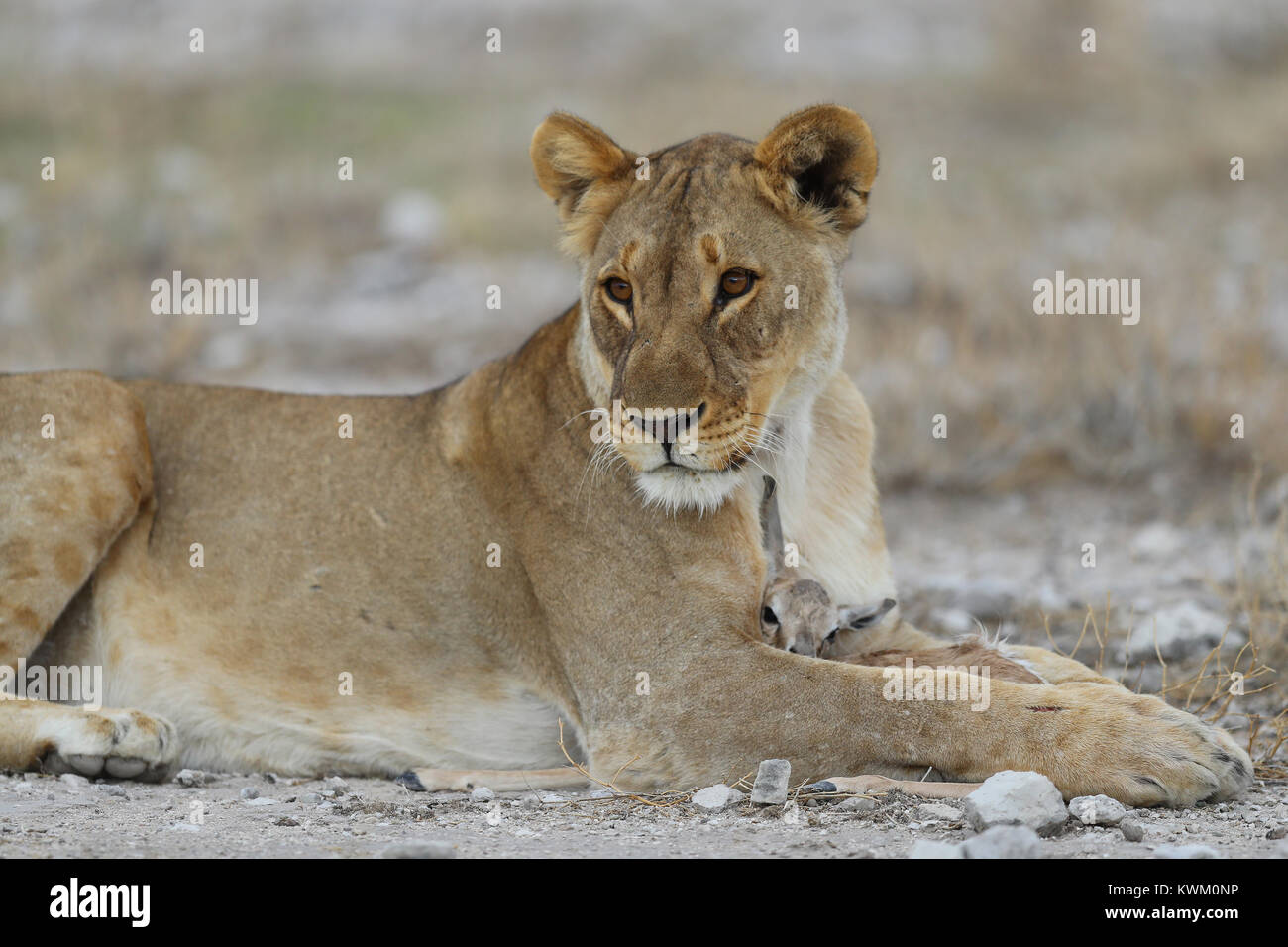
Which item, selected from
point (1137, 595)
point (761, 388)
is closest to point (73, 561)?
point (761, 388)

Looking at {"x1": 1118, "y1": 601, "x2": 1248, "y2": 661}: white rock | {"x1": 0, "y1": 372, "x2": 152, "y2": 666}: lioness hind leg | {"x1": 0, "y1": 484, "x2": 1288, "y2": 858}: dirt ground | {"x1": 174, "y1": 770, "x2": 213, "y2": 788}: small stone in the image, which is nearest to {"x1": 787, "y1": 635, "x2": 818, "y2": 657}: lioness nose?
{"x1": 0, "y1": 484, "x2": 1288, "y2": 858}: dirt ground

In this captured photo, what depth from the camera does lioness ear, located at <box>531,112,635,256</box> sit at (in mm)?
4555

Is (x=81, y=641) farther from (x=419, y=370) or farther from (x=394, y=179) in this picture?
(x=394, y=179)

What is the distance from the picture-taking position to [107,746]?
4.50 m

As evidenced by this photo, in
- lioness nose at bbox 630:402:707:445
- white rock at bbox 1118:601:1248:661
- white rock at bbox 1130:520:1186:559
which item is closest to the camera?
lioness nose at bbox 630:402:707:445

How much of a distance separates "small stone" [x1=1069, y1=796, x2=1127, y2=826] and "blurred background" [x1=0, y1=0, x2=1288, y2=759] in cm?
121

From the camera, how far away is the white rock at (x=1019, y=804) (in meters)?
3.59

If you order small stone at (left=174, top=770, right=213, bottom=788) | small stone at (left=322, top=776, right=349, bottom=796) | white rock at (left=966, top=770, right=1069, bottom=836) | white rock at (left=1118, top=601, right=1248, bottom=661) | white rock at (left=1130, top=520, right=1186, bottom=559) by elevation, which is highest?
white rock at (left=1130, top=520, right=1186, bottom=559)

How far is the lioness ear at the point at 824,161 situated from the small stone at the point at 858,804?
162 cm

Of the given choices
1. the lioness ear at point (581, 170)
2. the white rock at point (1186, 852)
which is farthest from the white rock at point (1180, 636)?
the lioness ear at point (581, 170)

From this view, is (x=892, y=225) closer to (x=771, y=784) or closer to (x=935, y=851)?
(x=771, y=784)

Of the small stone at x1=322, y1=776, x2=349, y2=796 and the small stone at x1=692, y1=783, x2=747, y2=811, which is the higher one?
the small stone at x1=692, y1=783, x2=747, y2=811

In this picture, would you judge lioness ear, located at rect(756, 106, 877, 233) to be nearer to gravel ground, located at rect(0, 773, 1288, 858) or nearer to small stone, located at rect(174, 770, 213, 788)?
gravel ground, located at rect(0, 773, 1288, 858)

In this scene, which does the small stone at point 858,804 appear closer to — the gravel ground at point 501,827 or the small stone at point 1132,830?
the gravel ground at point 501,827
